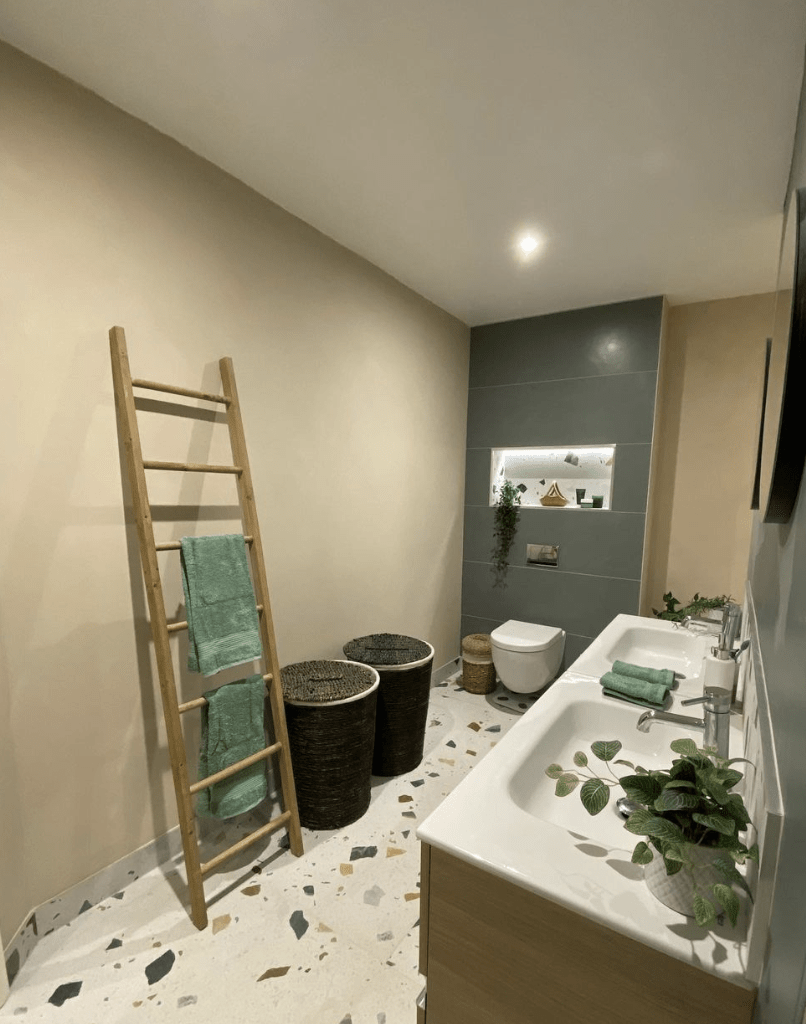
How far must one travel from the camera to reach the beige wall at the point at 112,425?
1.29m

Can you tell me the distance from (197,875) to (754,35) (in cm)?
262

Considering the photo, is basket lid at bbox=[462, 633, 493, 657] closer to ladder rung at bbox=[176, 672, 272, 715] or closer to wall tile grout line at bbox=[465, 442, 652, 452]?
wall tile grout line at bbox=[465, 442, 652, 452]

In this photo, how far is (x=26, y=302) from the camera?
4.22 ft

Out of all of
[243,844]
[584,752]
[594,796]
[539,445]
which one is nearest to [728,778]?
[594,796]

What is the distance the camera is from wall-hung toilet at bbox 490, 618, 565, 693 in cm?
265

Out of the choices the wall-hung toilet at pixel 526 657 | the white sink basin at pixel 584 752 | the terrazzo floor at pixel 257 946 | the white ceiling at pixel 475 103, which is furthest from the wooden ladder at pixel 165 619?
the wall-hung toilet at pixel 526 657

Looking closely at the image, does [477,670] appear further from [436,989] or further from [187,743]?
[436,989]

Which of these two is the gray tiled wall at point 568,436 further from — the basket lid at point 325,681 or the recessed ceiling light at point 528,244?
the basket lid at point 325,681

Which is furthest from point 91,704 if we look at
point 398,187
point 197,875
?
point 398,187

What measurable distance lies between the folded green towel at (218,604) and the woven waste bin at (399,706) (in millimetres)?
643

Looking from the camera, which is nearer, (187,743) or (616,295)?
(187,743)

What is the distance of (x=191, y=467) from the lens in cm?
157

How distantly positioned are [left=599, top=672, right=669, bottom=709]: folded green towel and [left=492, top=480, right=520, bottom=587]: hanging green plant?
73.0 inches

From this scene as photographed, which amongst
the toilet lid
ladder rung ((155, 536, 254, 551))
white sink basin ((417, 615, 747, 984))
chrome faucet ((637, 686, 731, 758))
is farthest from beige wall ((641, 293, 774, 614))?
ladder rung ((155, 536, 254, 551))
